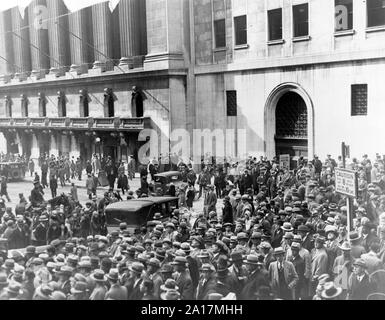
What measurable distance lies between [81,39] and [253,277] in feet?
103

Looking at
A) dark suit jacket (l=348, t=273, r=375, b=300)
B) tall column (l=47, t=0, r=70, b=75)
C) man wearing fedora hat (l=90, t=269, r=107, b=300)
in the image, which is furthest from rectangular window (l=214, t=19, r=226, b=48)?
man wearing fedora hat (l=90, t=269, r=107, b=300)

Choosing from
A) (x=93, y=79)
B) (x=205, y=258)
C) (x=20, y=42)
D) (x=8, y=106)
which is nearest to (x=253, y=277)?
(x=205, y=258)

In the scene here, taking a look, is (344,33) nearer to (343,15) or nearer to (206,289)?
(343,15)

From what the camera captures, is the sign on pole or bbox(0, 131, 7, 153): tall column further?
bbox(0, 131, 7, 153): tall column

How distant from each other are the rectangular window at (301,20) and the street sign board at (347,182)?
57.7ft

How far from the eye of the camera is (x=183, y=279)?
10.1m

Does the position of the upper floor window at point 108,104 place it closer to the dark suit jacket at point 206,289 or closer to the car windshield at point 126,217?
the car windshield at point 126,217

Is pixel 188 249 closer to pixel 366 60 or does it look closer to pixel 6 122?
pixel 366 60

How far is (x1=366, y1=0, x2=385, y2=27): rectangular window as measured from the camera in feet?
81.4

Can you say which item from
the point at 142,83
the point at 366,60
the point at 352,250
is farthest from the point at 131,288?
the point at 142,83

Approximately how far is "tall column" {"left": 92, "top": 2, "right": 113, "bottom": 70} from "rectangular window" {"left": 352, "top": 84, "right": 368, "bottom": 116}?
63.1 feet

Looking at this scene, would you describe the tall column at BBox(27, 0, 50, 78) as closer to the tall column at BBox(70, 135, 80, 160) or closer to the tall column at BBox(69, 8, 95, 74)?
the tall column at BBox(69, 8, 95, 74)

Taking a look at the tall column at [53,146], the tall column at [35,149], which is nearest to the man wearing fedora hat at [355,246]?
the tall column at [35,149]
